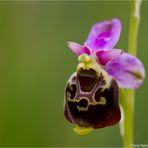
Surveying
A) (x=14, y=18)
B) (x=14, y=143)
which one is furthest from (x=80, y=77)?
(x=14, y=18)

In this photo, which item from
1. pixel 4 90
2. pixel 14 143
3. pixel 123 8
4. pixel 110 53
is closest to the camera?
pixel 110 53

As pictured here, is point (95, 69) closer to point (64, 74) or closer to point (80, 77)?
point (80, 77)

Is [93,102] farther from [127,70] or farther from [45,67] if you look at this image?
[45,67]

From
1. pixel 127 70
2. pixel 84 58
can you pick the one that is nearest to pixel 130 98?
pixel 127 70

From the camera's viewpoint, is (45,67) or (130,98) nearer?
(130,98)

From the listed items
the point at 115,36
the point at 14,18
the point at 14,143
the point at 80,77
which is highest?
the point at 14,18

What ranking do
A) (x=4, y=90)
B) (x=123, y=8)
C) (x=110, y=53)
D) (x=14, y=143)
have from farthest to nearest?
(x=123, y=8) < (x=4, y=90) < (x=14, y=143) < (x=110, y=53)

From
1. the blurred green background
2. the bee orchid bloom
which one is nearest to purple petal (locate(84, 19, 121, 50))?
the bee orchid bloom
